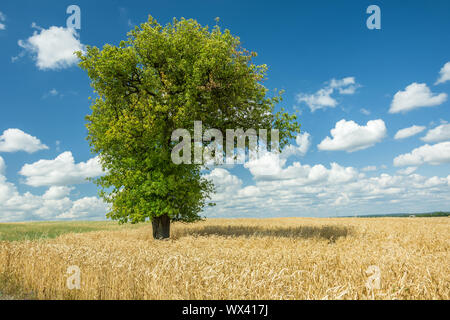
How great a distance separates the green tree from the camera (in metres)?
18.7

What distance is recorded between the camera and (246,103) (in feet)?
70.6

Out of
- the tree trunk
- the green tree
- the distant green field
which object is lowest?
the distant green field

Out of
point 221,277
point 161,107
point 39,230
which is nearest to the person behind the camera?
point 221,277

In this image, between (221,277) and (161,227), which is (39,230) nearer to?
(161,227)

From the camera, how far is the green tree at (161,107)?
61.3 ft

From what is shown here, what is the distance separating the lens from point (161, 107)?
1855 centimetres

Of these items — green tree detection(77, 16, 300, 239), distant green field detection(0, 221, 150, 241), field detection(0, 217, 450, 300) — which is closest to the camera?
field detection(0, 217, 450, 300)

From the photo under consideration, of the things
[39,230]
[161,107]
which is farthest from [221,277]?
[39,230]

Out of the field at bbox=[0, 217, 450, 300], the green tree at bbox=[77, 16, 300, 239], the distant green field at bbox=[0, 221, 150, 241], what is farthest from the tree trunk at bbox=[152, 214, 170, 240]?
the field at bbox=[0, 217, 450, 300]

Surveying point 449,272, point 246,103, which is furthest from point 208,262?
point 246,103

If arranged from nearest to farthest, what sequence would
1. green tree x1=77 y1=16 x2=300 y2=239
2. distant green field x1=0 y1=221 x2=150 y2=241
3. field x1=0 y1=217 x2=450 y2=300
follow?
field x1=0 y1=217 x2=450 y2=300, green tree x1=77 y1=16 x2=300 y2=239, distant green field x1=0 y1=221 x2=150 y2=241

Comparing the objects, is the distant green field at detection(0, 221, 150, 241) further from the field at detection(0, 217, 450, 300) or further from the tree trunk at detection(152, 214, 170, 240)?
the field at detection(0, 217, 450, 300)

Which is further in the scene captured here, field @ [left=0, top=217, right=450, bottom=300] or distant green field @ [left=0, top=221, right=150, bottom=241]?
distant green field @ [left=0, top=221, right=150, bottom=241]
